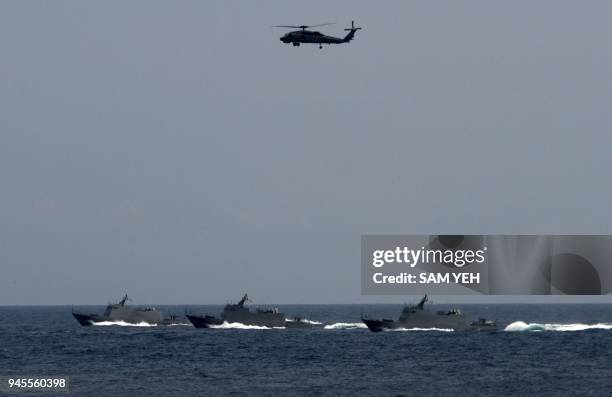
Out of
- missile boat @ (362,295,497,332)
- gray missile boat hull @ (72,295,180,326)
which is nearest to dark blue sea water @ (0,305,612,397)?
missile boat @ (362,295,497,332)

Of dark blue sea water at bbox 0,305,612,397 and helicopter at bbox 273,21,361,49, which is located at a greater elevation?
Answer: helicopter at bbox 273,21,361,49

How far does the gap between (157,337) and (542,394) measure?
81.4m

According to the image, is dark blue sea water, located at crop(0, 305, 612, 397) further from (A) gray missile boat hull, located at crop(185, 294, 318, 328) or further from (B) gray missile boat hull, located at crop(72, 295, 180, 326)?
(B) gray missile boat hull, located at crop(72, 295, 180, 326)

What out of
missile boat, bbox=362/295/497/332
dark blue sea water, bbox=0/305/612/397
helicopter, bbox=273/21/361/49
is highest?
helicopter, bbox=273/21/361/49

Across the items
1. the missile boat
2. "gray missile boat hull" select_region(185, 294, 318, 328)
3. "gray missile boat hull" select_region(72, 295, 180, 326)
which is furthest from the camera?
"gray missile boat hull" select_region(72, 295, 180, 326)

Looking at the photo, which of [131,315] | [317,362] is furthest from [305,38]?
[131,315]

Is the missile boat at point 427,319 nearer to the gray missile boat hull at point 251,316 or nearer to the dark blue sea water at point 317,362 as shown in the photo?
the dark blue sea water at point 317,362

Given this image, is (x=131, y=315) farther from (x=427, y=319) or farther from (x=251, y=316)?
(x=427, y=319)

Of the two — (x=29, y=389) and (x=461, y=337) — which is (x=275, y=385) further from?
(x=461, y=337)

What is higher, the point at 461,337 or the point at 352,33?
the point at 352,33

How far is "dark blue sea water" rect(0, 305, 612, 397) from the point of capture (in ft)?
290

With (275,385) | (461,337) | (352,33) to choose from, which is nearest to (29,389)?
(275,385)

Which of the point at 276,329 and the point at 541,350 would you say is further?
the point at 276,329

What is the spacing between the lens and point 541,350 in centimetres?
13062
